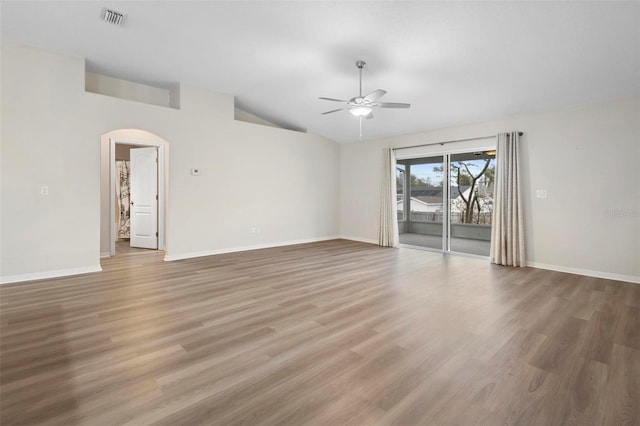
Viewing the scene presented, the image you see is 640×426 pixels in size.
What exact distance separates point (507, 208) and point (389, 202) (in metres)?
2.49

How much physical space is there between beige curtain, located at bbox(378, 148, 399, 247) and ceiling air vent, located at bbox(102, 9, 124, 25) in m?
5.46

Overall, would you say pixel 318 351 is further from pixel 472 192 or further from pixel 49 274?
pixel 472 192

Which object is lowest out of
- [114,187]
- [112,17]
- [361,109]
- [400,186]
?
[114,187]

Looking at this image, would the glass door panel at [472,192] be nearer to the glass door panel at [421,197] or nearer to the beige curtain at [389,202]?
the glass door panel at [421,197]

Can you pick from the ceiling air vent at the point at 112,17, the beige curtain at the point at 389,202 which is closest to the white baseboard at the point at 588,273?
the beige curtain at the point at 389,202

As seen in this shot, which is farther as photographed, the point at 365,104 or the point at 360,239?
the point at 360,239

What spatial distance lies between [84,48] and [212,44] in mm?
1819

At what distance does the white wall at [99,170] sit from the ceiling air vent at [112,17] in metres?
1.31

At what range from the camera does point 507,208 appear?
5371mm

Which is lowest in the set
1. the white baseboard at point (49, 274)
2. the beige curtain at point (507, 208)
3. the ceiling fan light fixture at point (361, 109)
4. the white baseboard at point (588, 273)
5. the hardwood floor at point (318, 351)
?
the hardwood floor at point (318, 351)

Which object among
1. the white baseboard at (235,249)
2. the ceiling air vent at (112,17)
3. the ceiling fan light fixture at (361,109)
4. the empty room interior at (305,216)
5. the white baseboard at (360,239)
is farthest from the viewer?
the white baseboard at (360,239)

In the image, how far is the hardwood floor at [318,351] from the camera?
65.1 inches

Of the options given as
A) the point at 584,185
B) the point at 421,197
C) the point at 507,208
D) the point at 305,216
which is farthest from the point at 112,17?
the point at 584,185

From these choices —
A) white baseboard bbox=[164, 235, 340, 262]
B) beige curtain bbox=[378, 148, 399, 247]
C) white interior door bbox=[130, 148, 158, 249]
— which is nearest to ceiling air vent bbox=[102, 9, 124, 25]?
white interior door bbox=[130, 148, 158, 249]
